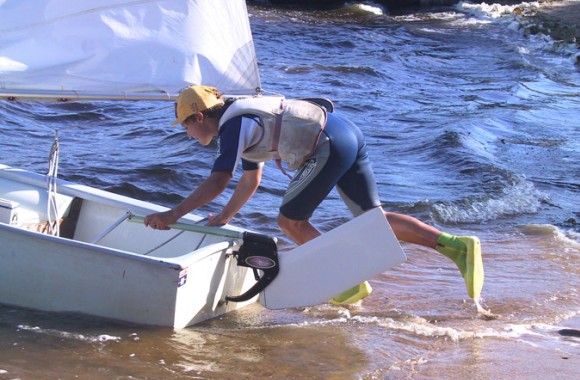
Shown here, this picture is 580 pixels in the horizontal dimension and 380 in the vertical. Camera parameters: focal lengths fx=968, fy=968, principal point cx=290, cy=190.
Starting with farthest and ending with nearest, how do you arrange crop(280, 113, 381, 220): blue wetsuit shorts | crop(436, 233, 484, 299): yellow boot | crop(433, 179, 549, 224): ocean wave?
crop(433, 179, 549, 224): ocean wave
crop(436, 233, 484, 299): yellow boot
crop(280, 113, 381, 220): blue wetsuit shorts

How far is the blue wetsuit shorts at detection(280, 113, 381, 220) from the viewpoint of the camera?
462 cm

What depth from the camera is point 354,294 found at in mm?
5027

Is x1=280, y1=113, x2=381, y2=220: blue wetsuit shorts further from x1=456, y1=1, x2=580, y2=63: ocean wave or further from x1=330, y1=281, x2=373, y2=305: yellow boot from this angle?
x1=456, y1=1, x2=580, y2=63: ocean wave

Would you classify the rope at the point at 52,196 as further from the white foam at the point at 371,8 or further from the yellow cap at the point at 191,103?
the white foam at the point at 371,8

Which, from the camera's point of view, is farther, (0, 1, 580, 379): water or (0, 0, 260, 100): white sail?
(0, 0, 260, 100): white sail

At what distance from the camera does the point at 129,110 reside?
448 inches

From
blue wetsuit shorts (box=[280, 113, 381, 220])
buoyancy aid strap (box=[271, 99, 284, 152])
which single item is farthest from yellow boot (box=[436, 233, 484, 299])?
buoyancy aid strap (box=[271, 99, 284, 152])

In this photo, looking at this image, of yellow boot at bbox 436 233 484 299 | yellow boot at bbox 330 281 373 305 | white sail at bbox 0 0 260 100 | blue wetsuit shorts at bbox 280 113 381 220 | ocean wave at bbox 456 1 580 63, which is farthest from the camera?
ocean wave at bbox 456 1 580 63

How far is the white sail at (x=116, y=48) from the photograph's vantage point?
5145mm

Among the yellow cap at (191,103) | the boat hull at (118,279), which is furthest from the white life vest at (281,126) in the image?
→ the boat hull at (118,279)

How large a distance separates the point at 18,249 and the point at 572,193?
17.6 ft

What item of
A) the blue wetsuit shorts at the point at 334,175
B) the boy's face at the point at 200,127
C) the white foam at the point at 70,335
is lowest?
the white foam at the point at 70,335

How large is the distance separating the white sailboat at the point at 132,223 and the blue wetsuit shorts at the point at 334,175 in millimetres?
192

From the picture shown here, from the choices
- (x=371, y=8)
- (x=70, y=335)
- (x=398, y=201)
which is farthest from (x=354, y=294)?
(x=371, y=8)
